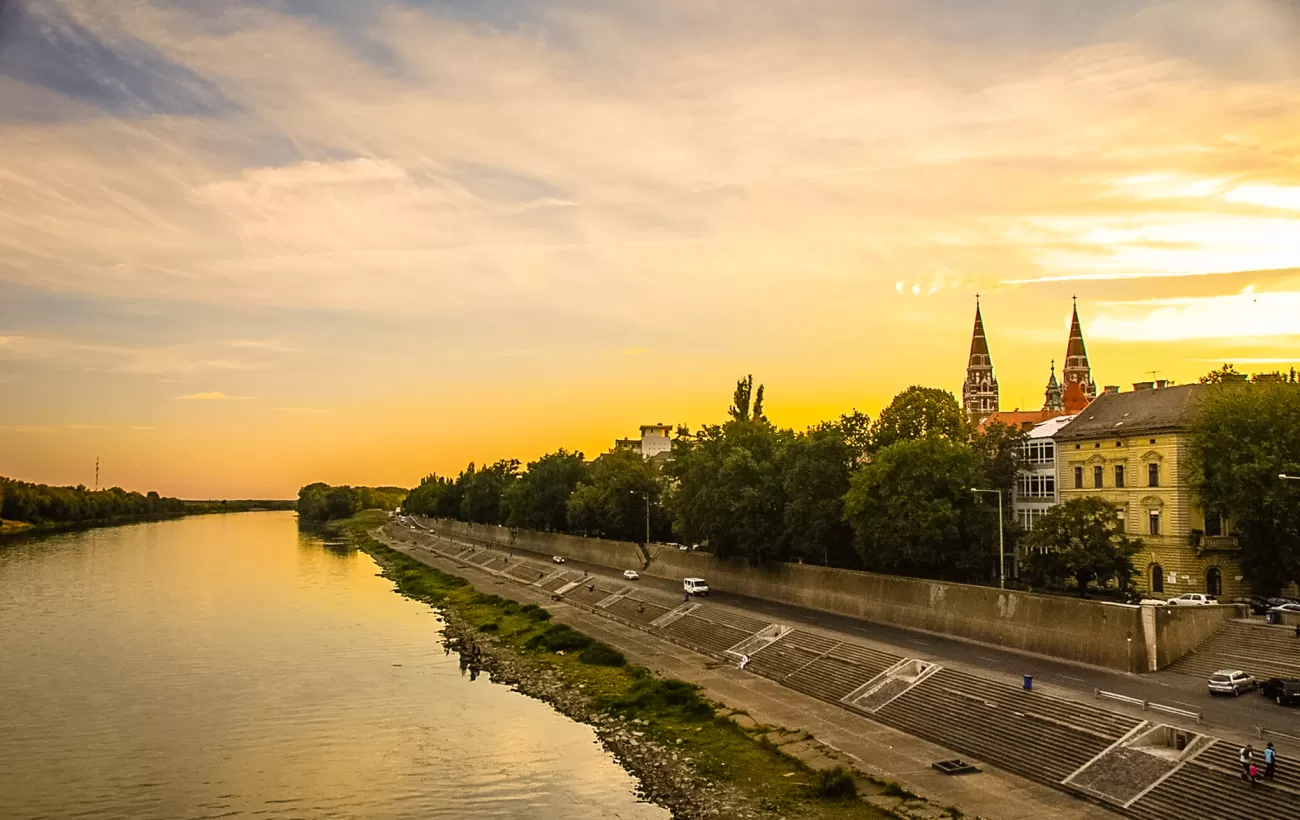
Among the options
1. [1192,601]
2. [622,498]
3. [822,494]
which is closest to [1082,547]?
[1192,601]

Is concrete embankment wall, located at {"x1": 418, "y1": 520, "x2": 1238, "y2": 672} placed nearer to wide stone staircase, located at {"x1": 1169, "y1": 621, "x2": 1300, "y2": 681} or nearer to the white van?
wide stone staircase, located at {"x1": 1169, "y1": 621, "x2": 1300, "y2": 681}

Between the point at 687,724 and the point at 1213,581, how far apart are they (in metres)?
35.5

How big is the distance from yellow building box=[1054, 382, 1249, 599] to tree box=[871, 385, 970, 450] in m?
8.24

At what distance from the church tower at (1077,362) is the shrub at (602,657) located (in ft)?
368

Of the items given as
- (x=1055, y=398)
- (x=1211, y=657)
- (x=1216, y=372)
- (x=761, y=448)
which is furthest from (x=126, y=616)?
(x=1055, y=398)

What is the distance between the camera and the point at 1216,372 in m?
71.8

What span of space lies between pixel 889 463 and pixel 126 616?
67.9 metres

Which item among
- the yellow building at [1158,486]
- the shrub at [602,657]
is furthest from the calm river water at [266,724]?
the yellow building at [1158,486]

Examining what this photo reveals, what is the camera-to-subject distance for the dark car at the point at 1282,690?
4109 centimetres

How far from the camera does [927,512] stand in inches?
2527

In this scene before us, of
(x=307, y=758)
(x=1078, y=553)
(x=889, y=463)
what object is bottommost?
(x=307, y=758)

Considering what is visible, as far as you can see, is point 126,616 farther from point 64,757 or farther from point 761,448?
point 761,448

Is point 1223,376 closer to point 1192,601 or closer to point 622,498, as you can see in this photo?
point 1192,601

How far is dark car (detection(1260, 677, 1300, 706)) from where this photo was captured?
135 feet
